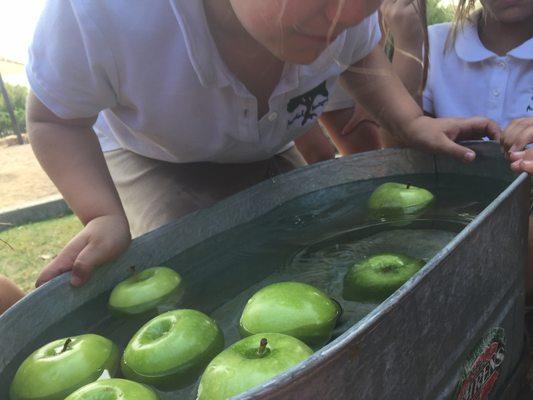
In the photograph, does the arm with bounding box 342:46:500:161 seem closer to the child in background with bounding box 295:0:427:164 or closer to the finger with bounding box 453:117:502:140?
the finger with bounding box 453:117:502:140

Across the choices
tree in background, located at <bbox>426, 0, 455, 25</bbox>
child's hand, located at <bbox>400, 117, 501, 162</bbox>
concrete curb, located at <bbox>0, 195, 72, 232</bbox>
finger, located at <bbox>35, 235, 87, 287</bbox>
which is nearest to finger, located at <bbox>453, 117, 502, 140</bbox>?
child's hand, located at <bbox>400, 117, 501, 162</bbox>

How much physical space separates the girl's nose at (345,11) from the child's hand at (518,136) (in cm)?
49

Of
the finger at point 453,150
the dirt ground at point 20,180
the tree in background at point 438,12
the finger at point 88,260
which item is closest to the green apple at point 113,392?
the finger at point 88,260

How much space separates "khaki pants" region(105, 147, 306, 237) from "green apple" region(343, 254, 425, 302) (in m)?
0.68

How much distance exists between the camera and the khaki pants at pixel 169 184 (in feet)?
5.22

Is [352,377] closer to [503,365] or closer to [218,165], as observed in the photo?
[503,365]

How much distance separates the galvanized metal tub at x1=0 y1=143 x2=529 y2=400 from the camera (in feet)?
1.84

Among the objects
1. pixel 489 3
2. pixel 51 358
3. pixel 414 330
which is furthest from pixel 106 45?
pixel 489 3

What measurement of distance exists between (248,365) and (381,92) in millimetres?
1135

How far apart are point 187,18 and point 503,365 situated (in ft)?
3.24

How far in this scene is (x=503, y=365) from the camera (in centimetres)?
101

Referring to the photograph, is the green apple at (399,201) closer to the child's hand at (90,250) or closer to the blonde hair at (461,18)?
the child's hand at (90,250)

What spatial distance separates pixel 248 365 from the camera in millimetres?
689

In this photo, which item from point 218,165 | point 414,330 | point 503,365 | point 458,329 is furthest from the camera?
point 218,165
